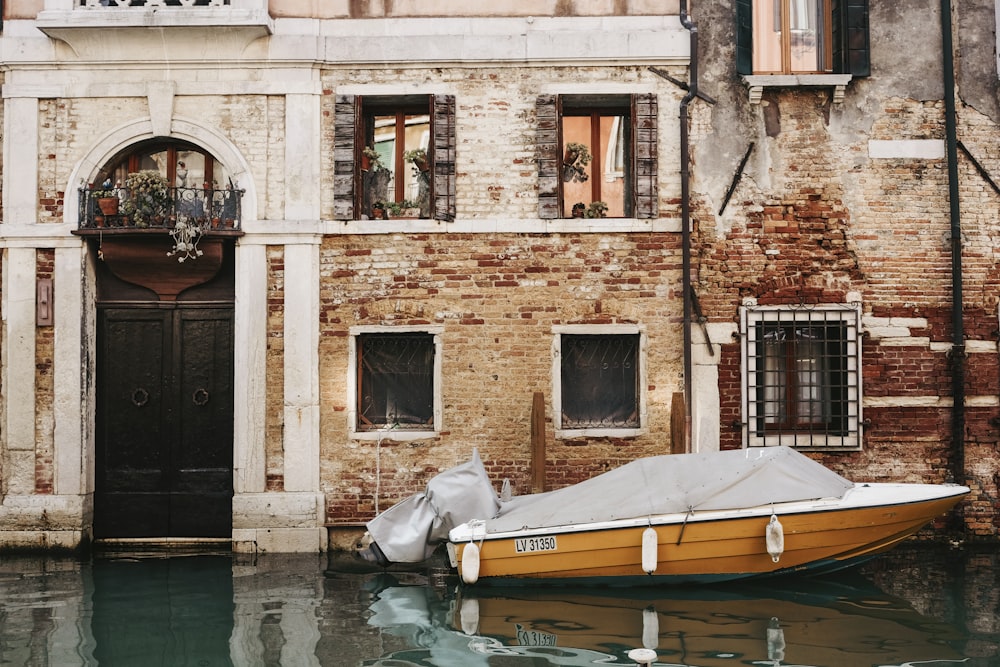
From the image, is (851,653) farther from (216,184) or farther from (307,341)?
(216,184)

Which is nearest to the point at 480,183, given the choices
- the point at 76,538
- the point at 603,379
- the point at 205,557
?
the point at 603,379

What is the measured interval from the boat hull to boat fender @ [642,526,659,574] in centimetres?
9

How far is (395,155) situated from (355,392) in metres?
2.59

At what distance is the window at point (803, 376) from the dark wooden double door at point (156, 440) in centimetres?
554

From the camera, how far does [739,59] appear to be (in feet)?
33.5

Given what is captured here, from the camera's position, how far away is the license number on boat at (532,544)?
8.28 meters

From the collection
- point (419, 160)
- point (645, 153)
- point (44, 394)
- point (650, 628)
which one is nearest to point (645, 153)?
point (645, 153)

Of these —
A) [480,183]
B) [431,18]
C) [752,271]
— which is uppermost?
[431,18]

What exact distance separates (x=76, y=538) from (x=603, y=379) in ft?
18.5

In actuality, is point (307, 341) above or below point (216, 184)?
below

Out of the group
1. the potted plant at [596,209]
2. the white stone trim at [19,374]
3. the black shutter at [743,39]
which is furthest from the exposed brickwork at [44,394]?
the black shutter at [743,39]

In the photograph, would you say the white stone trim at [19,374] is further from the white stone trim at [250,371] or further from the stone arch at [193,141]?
the white stone trim at [250,371]

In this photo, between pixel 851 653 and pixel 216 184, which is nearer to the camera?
pixel 851 653

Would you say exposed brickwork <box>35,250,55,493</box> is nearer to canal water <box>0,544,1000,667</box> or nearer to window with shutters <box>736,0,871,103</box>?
canal water <box>0,544,1000,667</box>
